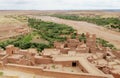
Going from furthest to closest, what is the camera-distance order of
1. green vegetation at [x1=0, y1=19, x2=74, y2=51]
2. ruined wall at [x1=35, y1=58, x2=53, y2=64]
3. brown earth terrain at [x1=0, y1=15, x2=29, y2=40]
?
brown earth terrain at [x1=0, y1=15, x2=29, y2=40]
green vegetation at [x1=0, y1=19, x2=74, y2=51]
ruined wall at [x1=35, y1=58, x2=53, y2=64]

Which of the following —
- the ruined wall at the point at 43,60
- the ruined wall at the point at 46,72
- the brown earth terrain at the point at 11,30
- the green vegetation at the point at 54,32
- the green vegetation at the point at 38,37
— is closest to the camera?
the ruined wall at the point at 46,72

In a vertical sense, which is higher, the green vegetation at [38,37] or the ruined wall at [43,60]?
the ruined wall at [43,60]

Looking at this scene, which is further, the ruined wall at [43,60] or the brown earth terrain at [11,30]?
the brown earth terrain at [11,30]

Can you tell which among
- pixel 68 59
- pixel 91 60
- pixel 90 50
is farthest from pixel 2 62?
pixel 90 50

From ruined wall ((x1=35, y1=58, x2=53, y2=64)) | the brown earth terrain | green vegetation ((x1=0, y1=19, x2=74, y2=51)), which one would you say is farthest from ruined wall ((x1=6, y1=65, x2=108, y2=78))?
the brown earth terrain

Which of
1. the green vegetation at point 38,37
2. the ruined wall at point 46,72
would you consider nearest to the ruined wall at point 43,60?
the ruined wall at point 46,72

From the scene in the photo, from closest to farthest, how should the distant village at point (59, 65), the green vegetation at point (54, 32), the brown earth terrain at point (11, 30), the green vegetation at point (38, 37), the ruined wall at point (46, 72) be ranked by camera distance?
the ruined wall at point (46, 72)
the distant village at point (59, 65)
the green vegetation at point (38, 37)
the green vegetation at point (54, 32)
the brown earth terrain at point (11, 30)

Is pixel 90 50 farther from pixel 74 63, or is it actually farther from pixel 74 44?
pixel 74 63

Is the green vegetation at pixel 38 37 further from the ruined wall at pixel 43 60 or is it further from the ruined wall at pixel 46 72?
the ruined wall at pixel 46 72

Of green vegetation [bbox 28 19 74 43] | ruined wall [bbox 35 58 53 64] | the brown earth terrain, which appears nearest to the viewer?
ruined wall [bbox 35 58 53 64]

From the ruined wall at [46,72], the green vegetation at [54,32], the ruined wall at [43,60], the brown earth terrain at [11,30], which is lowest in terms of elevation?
the brown earth terrain at [11,30]

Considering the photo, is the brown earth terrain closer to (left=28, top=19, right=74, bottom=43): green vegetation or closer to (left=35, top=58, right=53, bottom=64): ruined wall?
(left=28, top=19, right=74, bottom=43): green vegetation
